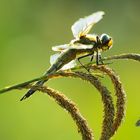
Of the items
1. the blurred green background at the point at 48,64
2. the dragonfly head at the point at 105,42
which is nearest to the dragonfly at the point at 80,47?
the dragonfly head at the point at 105,42

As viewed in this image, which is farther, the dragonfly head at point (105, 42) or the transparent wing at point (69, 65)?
the dragonfly head at point (105, 42)

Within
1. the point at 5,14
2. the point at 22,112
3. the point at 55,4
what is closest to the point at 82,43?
the point at 22,112

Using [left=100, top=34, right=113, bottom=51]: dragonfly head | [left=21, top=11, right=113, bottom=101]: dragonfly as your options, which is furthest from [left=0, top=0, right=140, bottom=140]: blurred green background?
[left=21, top=11, right=113, bottom=101]: dragonfly

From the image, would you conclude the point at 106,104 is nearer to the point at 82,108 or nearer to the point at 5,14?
the point at 82,108

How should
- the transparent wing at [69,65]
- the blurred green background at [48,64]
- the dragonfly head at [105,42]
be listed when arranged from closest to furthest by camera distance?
the transparent wing at [69,65], the dragonfly head at [105,42], the blurred green background at [48,64]

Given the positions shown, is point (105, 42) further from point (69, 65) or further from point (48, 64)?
point (48, 64)

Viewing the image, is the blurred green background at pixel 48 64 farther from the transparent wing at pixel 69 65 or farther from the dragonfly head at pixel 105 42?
the transparent wing at pixel 69 65

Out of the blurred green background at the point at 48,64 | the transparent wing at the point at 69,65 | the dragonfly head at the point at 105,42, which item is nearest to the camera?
the transparent wing at the point at 69,65

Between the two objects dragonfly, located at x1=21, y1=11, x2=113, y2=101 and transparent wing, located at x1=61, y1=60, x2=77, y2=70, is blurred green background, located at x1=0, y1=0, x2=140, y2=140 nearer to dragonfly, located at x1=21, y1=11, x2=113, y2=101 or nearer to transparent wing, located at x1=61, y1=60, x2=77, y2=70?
dragonfly, located at x1=21, y1=11, x2=113, y2=101
